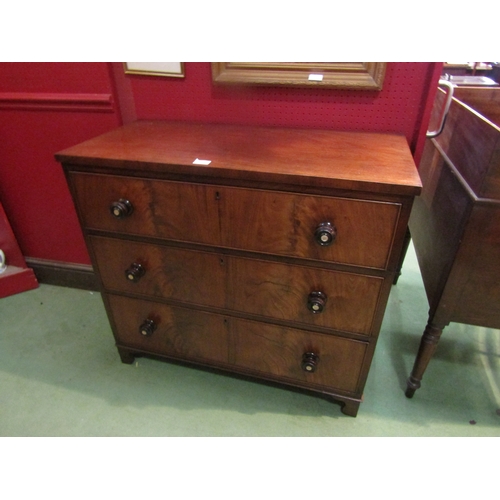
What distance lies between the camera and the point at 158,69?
4.10 feet

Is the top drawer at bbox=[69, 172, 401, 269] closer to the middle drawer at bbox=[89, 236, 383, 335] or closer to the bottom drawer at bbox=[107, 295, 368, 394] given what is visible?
the middle drawer at bbox=[89, 236, 383, 335]

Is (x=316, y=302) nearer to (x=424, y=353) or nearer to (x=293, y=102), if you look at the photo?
(x=424, y=353)

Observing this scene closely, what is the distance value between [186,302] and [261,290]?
0.30 m

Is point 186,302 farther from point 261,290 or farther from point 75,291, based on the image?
point 75,291

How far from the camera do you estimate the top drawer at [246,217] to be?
2.86 feet

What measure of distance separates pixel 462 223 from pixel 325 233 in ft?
1.41

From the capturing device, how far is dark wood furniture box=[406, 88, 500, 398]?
916 millimetres

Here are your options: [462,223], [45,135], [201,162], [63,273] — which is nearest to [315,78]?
[201,162]

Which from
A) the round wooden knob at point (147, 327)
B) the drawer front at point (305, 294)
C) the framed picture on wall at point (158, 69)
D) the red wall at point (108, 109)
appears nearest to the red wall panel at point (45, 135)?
the red wall at point (108, 109)

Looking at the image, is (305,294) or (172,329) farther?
(172,329)

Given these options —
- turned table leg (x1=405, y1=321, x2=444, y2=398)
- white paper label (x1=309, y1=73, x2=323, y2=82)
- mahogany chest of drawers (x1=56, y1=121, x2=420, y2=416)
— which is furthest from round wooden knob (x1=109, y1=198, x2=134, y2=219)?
turned table leg (x1=405, y1=321, x2=444, y2=398)

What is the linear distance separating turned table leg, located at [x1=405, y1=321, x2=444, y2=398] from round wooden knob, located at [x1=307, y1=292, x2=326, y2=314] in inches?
17.7

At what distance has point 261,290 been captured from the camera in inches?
42.6
